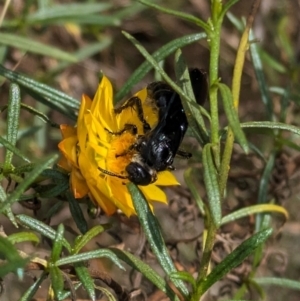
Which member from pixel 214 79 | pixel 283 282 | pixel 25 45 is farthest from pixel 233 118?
pixel 25 45

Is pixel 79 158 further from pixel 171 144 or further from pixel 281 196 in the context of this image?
pixel 281 196

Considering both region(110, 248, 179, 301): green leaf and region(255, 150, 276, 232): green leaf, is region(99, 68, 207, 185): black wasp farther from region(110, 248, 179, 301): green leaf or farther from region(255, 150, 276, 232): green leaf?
region(255, 150, 276, 232): green leaf

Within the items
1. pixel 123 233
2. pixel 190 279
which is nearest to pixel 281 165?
pixel 123 233

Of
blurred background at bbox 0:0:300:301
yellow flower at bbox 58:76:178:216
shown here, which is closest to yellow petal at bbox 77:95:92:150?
yellow flower at bbox 58:76:178:216

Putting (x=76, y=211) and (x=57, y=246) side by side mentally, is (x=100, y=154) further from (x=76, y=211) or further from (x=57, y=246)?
(x=57, y=246)

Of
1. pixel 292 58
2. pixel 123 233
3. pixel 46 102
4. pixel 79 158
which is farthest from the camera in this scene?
pixel 292 58
